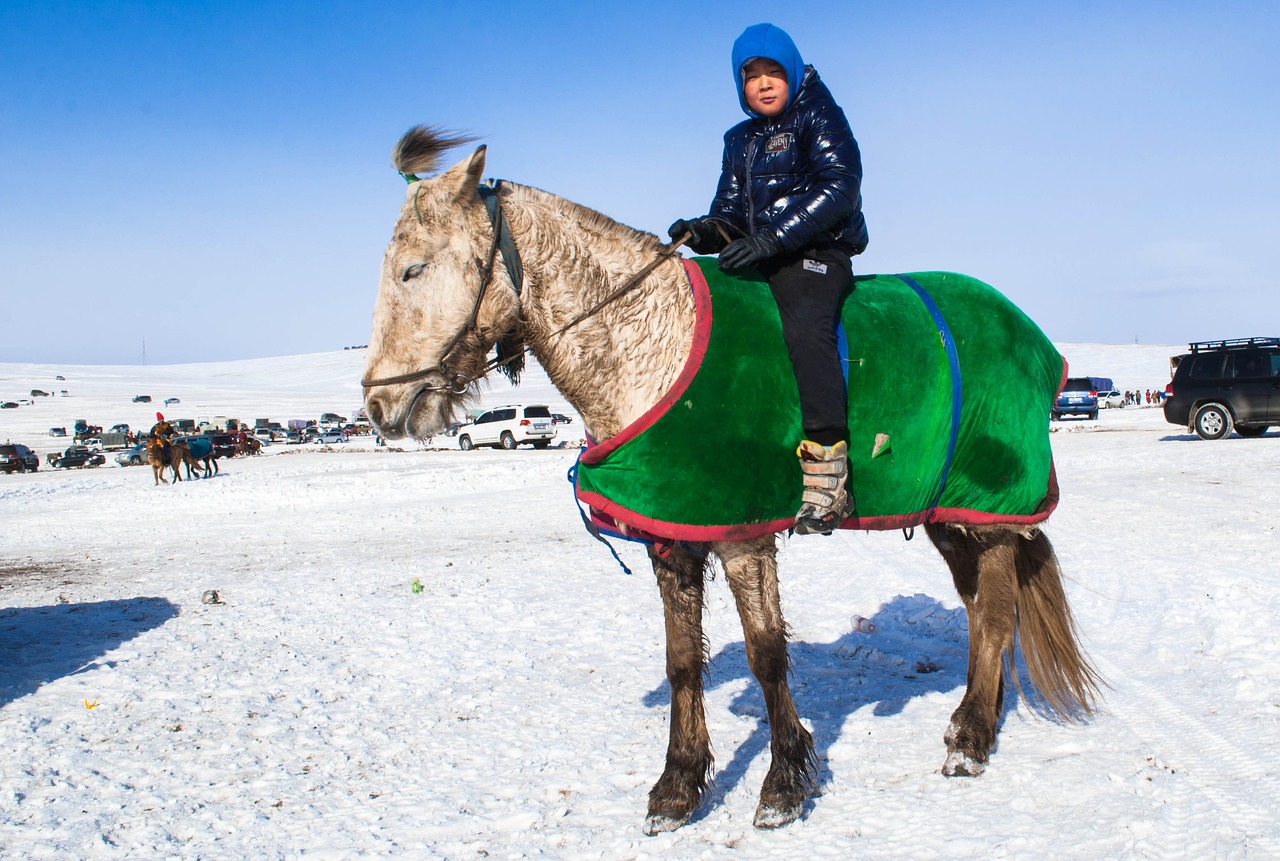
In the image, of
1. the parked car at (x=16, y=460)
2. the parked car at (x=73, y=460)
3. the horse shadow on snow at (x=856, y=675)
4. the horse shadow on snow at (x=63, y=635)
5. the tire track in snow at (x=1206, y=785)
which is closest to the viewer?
the tire track in snow at (x=1206, y=785)

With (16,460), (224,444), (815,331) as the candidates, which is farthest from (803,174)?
(224,444)

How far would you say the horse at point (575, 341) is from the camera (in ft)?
10.8

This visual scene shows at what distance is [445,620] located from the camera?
22.7ft

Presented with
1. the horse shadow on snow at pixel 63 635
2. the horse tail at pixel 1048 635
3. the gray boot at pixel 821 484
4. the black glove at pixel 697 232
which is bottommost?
the horse shadow on snow at pixel 63 635

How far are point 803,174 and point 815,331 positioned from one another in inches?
28.2

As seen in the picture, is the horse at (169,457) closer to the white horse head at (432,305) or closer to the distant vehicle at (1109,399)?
the white horse head at (432,305)

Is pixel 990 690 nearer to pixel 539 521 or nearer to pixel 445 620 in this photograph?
pixel 445 620

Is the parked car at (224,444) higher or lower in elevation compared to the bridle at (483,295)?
lower

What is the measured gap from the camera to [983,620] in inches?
170

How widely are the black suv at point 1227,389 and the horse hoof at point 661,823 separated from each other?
21.1 metres

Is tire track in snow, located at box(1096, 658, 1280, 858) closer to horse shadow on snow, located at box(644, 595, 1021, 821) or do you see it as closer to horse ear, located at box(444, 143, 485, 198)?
horse shadow on snow, located at box(644, 595, 1021, 821)

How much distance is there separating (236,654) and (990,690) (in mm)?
4820

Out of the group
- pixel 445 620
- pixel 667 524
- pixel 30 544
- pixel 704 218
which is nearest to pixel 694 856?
pixel 667 524

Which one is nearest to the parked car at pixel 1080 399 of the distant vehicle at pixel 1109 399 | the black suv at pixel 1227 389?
the black suv at pixel 1227 389
